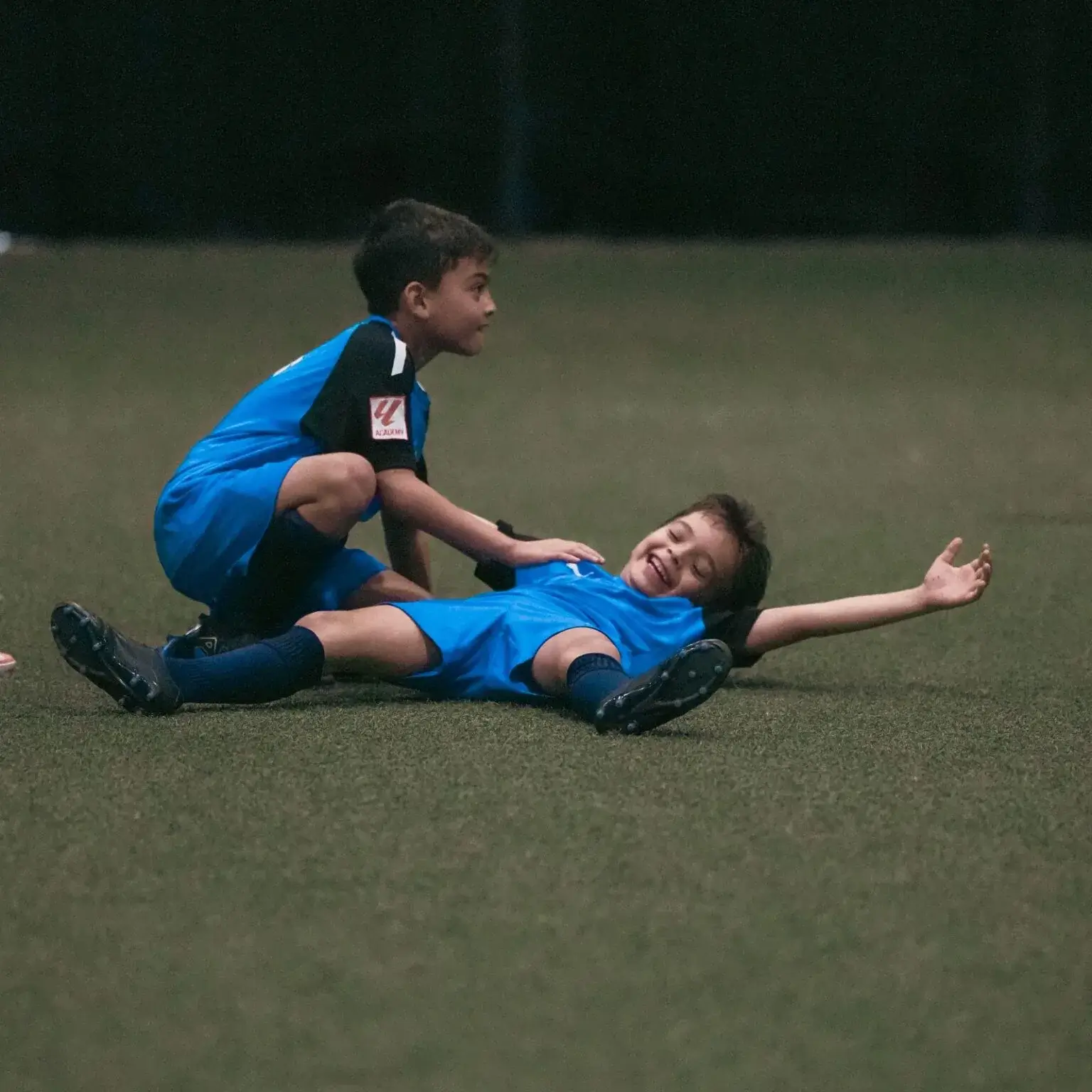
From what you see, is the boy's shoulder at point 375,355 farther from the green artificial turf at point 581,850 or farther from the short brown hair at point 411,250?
the green artificial turf at point 581,850

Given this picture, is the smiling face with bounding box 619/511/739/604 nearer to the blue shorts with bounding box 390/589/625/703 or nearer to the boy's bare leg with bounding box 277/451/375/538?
the blue shorts with bounding box 390/589/625/703

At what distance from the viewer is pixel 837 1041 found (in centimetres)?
154

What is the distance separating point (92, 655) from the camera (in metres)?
2.41

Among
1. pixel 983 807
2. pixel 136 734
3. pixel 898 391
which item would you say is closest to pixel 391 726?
pixel 136 734

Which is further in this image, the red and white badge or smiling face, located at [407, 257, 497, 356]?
smiling face, located at [407, 257, 497, 356]

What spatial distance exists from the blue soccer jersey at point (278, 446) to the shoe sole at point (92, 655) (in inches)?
13.2

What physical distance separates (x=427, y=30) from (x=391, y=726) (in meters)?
8.45

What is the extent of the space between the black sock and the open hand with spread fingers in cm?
89

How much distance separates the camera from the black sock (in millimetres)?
2703

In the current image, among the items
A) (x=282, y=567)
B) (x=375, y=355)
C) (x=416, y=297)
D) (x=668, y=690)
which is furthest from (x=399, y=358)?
(x=668, y=690)

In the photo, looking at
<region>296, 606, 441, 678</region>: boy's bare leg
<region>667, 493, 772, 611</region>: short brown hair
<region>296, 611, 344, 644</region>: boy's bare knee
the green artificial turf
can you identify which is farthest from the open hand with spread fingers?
<region>296, 611, 344, 644</region>: boy's bare knee

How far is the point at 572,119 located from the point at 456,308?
25.4 feet

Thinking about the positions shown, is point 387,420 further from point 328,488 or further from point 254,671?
point 254,671

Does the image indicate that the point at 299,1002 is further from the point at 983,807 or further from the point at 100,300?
the point at 100,300
